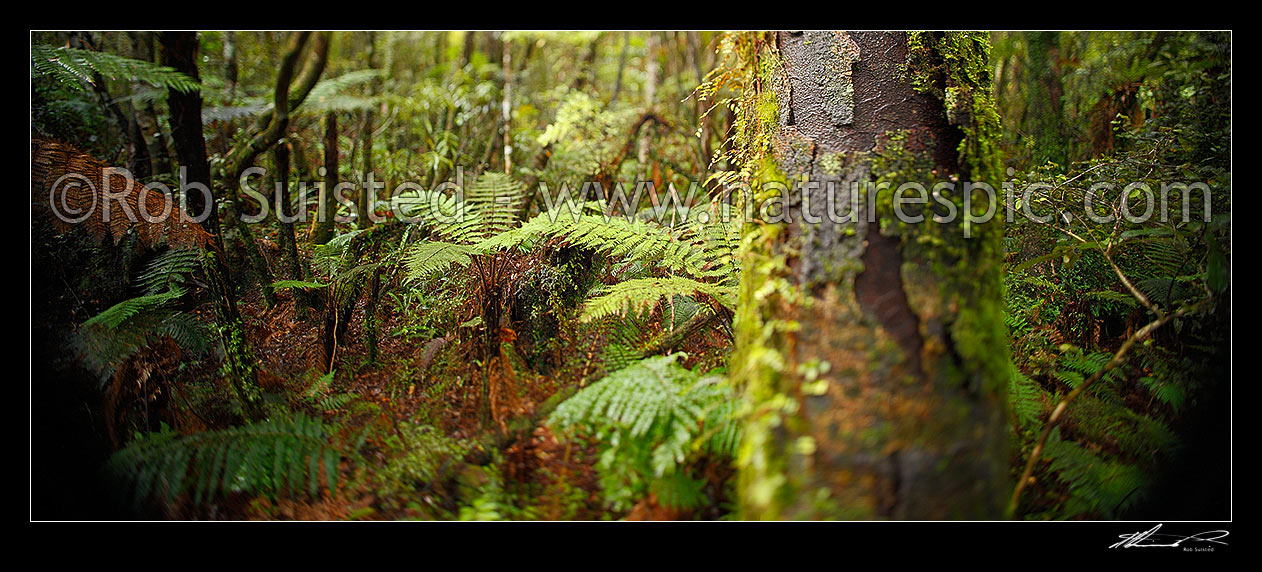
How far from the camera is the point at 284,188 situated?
12.1 feet

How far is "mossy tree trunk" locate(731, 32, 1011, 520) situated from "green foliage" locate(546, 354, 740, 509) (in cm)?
16

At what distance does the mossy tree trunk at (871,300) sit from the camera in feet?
3.84

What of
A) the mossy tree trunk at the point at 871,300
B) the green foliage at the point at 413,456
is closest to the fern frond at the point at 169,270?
the green foliage at the point at 413,456

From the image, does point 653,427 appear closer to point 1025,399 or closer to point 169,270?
point 1025,399

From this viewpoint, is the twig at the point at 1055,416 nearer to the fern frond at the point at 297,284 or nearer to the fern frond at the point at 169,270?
the fern frond at the point at 297,284

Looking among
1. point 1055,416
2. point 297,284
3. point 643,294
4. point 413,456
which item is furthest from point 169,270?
point 1055,416

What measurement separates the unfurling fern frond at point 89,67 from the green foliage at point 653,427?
3085 mm

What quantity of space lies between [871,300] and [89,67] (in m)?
4.28

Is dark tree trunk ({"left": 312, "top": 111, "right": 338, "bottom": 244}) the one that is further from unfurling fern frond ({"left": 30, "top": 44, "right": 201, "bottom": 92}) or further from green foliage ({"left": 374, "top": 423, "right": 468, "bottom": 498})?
green foliage ({"left": 374, "top": 423, "right": 468, "bottom": 498})

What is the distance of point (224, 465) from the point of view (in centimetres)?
185

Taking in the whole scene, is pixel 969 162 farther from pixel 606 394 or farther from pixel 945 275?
pixel 606 394

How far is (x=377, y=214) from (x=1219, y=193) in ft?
14.7

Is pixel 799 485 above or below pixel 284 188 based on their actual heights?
below
